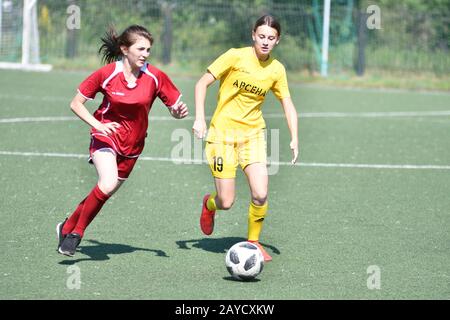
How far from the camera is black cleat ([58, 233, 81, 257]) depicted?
26.4ft

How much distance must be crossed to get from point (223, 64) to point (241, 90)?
27 centimetres

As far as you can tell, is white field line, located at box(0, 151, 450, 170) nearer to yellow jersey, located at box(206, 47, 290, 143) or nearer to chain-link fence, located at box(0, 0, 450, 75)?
yellow jersey, located at box(206, 47, 290, 143)

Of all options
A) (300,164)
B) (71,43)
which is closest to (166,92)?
(300,164)

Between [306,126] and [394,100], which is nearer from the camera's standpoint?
[306,126]

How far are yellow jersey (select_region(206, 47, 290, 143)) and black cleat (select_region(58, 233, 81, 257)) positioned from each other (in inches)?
57.4

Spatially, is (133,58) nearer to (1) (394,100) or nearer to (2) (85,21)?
(1) (394,100)

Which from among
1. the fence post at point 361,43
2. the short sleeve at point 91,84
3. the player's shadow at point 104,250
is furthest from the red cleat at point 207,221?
the fence post at point 361,43

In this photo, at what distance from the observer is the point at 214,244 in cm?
909

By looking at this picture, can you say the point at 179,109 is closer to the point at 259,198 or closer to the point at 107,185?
the point at 107,185
